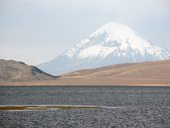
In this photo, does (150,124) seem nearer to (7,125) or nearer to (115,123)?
(115,123)

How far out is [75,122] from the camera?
53.2 m

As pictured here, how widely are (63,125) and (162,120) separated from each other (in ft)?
36.7

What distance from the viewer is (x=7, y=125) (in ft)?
163

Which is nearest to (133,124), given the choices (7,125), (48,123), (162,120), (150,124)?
(150,124)

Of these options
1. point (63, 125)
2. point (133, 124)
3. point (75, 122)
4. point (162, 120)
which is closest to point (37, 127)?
point (63, 125)

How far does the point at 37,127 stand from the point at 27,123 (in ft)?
14.5

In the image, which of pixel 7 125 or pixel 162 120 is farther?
pixel 162 120

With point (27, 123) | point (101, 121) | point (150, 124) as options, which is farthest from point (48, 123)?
point (150, 124)

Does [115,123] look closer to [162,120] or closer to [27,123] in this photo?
[162,120]

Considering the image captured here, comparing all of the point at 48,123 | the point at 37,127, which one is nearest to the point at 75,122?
the point at 48,123

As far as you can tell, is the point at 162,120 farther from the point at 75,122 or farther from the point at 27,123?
the point at 27,123

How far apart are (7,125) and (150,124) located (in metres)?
14.4

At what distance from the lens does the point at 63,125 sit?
49.9 meters

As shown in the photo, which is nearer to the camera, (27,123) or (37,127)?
(37,127)
